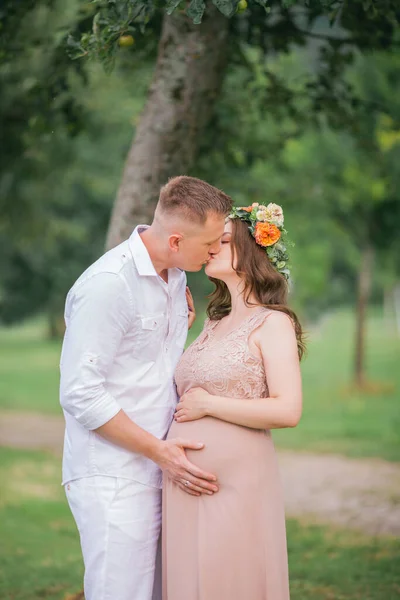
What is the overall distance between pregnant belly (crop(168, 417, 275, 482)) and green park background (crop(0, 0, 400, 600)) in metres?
1.09

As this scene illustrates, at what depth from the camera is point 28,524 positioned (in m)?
8.23

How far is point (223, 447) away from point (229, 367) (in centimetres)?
34

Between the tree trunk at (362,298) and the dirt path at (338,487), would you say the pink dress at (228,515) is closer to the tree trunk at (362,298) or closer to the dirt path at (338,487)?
the dirt path at (338,487)

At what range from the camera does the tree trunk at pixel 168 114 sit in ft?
16.8

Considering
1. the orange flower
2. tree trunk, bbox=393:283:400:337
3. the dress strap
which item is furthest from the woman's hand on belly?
tree trunk, bbox=393:283:400:337

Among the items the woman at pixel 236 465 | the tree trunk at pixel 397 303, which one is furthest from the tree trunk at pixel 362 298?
the tree trunk at pixel 397 303

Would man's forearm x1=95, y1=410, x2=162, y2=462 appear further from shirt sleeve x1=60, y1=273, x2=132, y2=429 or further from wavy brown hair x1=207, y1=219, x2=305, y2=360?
wavy brown hair x1=207, y1=219, x2=305, y2=360

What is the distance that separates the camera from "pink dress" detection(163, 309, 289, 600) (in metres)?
3.58

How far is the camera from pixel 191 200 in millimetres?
3553

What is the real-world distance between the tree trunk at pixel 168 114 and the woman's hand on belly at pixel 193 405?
1.69 m

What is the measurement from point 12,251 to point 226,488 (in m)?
25.2

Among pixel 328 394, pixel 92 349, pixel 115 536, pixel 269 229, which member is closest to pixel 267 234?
pixel 269 229

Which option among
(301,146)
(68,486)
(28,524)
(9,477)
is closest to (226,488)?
(68,486)

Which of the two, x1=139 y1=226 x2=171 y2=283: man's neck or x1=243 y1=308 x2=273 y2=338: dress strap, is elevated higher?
x1=139 y1=226 x2=171 y2=283: man's neck
